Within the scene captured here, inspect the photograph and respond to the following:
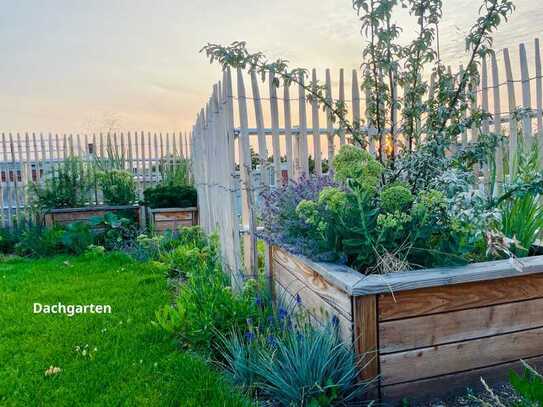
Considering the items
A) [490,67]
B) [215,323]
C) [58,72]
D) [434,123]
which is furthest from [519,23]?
[58,72]

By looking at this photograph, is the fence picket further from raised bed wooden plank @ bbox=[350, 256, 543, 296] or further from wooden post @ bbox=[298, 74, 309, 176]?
wooden post @ bbox=[298, 74, 309, 176]

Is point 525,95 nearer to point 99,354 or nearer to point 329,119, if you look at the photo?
point 329,119

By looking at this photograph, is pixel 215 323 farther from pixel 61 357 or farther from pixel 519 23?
pixel 519 23

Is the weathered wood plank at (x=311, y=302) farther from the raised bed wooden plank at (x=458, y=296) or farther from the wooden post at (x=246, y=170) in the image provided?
the wooden post at (x=246, y=170)

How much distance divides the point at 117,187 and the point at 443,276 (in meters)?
6.67

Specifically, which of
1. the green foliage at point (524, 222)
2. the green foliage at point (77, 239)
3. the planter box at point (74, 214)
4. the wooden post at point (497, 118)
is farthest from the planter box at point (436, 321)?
the planter box at point (74, 214)

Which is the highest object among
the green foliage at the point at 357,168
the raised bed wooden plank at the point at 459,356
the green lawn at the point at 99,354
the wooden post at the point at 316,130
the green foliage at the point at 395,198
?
the wooden post at the point at 316,130

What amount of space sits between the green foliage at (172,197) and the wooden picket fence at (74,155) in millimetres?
1762

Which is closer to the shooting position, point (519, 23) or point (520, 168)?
point (520, 168)

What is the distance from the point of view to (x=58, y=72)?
6340 millimetres

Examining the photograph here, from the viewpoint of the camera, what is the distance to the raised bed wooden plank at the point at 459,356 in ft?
5.91

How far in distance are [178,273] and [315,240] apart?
8.92ft

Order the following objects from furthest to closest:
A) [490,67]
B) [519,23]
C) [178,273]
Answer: [178,273] < [490,67] < [519,23]

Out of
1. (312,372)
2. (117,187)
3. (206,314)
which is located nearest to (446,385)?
(312,372)
